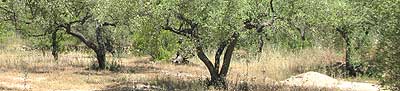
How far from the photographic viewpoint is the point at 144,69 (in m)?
24.9

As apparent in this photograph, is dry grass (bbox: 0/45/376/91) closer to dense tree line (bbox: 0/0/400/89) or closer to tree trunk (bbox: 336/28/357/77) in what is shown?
dense tree line (bbox: 0/0/400/89)

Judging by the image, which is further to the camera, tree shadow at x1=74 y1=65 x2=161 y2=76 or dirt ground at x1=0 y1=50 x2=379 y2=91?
tree shadow at x1=74 y1=65 x2=161 y2=76

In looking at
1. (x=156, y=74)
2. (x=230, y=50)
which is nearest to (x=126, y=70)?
(x=156, y=74)

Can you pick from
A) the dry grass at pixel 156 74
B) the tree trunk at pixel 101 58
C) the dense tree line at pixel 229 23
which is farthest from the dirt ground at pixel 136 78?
the dense tree line at pixel 229 23

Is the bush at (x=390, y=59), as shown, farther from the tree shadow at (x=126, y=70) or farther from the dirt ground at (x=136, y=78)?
the tree shadow at (x=126, y=70)

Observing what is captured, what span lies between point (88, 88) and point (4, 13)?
23.0 feet

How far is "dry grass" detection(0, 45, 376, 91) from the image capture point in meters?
17.8

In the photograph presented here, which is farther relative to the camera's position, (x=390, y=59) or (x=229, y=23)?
(x=229, y=23)

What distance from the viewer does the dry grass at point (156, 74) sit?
58.4 feet

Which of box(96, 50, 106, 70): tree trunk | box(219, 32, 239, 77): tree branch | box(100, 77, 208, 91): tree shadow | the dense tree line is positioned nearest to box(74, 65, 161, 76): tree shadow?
box(96, 50, 106, 70): tree trunk

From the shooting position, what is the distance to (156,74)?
73.4ft

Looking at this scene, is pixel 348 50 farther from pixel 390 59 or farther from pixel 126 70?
pixel 390 59

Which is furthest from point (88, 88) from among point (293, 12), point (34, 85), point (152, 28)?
point (293, 12)

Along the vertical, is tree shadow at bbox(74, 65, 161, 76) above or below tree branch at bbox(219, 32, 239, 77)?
below
